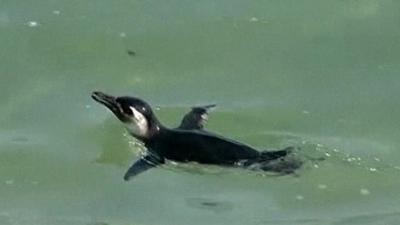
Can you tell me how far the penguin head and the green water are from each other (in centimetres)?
17

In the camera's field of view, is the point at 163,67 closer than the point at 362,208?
No

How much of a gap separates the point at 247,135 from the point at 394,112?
3.07 feet

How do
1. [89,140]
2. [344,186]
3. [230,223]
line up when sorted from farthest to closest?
[89,140]
[344,186]
[230,223]

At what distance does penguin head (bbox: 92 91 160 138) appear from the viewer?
7035mm

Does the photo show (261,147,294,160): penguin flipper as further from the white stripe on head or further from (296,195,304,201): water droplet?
the white stripe on head

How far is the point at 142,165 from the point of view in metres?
6.91

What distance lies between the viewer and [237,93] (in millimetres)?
7871

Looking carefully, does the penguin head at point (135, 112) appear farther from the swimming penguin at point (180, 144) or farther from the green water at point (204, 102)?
the green water at point (204, 102)

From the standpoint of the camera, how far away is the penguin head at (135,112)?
704 centimetres

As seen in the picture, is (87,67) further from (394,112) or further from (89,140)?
(394,112)

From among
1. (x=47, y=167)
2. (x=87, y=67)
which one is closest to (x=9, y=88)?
(x=87, y=67)

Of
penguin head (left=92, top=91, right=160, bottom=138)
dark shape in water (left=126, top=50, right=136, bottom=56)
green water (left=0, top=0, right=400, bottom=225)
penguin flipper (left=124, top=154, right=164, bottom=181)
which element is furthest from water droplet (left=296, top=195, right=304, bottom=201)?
dark shape in water (left=126, top=50, right=136, bottom=56)

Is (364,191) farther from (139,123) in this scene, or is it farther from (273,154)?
(139,123)

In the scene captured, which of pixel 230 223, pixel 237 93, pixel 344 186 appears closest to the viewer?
pixel 230 223
